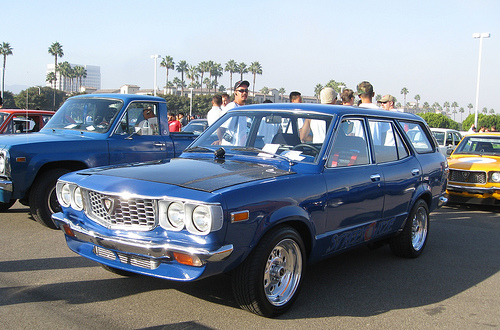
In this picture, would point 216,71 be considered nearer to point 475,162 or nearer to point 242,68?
point 242,68

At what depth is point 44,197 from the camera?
6266 millimetres

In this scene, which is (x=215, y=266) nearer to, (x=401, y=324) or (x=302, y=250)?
(x=302, y=250)

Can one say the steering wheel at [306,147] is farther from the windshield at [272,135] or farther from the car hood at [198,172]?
the car hood at [198,172]

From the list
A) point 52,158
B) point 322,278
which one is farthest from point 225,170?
point 52,158

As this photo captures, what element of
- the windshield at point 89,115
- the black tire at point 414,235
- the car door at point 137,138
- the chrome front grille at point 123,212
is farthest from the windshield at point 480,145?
the chrome front grille at point 123,212

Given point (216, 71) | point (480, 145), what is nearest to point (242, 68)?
point (216, 71)

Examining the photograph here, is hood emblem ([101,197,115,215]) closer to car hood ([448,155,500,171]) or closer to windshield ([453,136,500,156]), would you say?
car hood ([448,155,500,171])

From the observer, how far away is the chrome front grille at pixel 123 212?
3.41 m

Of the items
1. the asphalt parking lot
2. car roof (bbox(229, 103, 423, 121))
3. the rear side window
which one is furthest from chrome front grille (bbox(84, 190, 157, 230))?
the rear side window

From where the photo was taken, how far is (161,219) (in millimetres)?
3336

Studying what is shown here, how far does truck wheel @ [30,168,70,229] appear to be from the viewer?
622 cm

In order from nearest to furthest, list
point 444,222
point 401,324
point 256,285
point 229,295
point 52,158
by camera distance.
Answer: point 256,285 < point 401,324 < point 229,295 < point 52,158 < point 444,222

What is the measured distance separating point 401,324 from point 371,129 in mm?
2071

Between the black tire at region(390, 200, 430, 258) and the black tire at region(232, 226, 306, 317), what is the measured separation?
2109 mm
